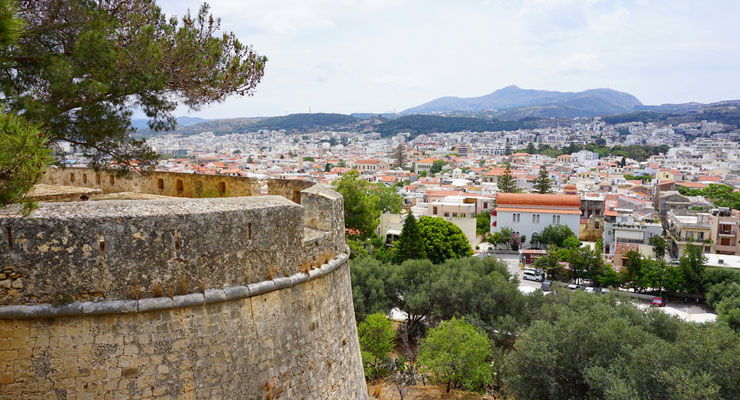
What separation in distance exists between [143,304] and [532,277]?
37300 mm

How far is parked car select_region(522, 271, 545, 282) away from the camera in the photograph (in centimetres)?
3835

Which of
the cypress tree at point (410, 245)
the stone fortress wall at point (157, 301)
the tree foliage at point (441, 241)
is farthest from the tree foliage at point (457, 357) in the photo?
the tree foliage at point (441, 241)

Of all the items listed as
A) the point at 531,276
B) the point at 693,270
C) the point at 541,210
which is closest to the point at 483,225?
the point at 541,210

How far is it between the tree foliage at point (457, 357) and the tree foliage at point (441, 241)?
20.5 metres

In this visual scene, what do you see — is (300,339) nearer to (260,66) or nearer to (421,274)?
(260,66)

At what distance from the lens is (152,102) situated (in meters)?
9.14

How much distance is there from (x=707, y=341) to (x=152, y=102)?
1349cm

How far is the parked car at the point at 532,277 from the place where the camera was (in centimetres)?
3835

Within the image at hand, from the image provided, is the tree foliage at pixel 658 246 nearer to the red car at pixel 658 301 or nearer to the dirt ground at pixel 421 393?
the red car at pixel 658 301

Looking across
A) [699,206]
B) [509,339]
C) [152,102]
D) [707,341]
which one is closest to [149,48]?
[152,102]

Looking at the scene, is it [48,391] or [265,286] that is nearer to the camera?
[48,391]

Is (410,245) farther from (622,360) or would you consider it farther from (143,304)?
(143,304)

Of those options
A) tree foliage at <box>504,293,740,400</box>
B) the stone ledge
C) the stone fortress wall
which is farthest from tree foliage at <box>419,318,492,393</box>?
the stone ledge

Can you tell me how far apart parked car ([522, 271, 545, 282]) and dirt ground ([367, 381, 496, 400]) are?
2403 cm
